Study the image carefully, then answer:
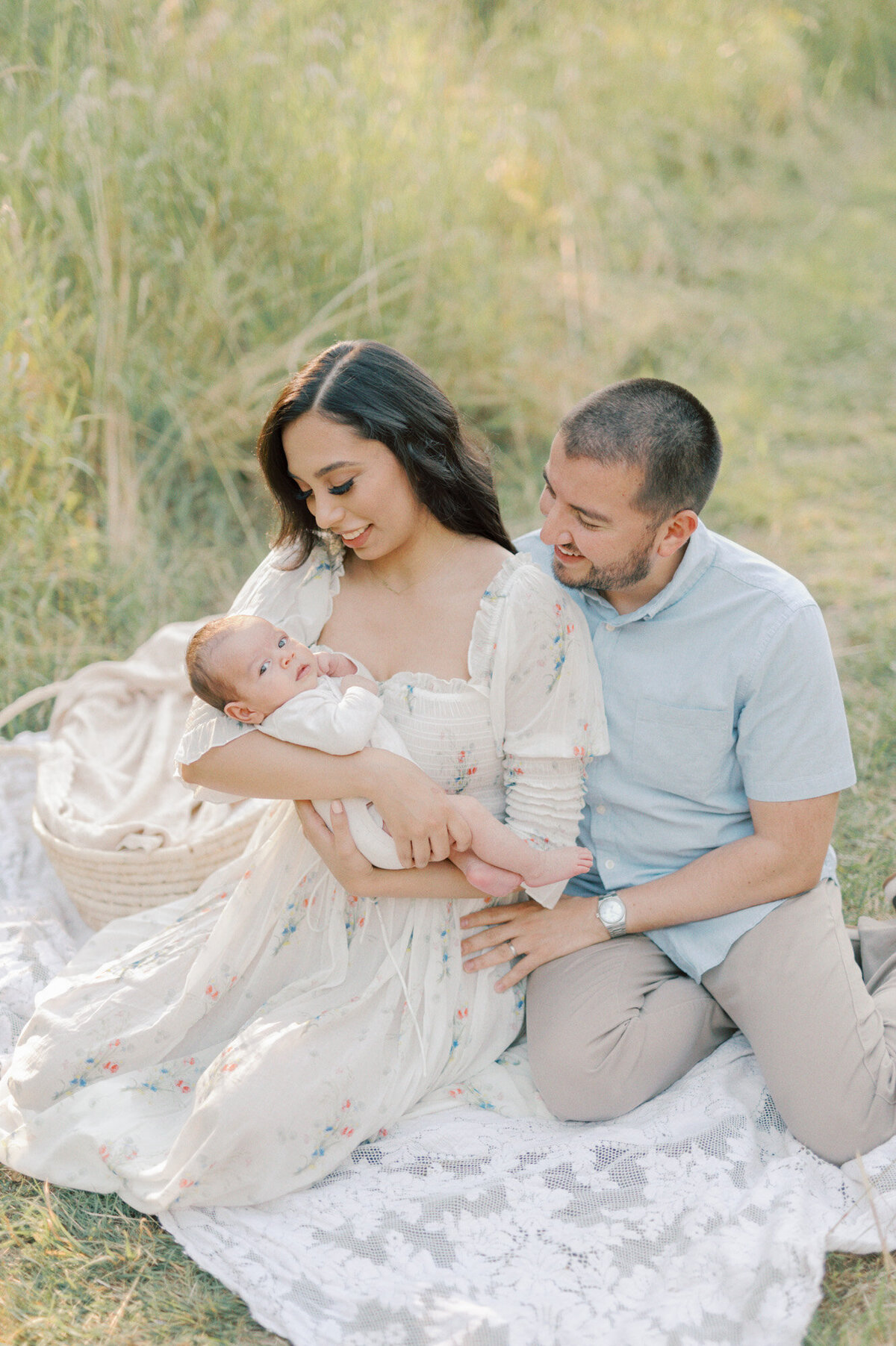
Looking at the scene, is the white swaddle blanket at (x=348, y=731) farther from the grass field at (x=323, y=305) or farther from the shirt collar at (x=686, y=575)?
the grass field at (x=323, y=305)

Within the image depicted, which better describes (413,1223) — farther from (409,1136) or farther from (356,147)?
(356,147)

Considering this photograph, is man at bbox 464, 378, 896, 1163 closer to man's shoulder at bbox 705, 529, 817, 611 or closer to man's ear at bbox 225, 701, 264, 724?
man's shoulder at bbox 705, 529, 817, 611

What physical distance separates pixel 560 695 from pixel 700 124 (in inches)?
281

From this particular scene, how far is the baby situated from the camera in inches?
89.6

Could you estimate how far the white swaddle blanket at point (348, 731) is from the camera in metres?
2.27

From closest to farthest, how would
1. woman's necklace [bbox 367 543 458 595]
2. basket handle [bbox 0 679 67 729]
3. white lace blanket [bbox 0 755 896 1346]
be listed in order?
white lace blanket [bbox 0 755 896 1346]
woman's necklace [bbox 367 543 458 595]
basket handle [bbox 0 679 67 729]

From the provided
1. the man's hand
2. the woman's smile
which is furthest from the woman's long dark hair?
the man's hand

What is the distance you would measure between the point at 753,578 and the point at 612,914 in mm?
777

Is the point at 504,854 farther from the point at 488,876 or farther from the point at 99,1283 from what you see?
the point at 99,1283

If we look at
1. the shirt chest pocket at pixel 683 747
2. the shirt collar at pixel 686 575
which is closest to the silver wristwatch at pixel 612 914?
the shirt chest pocket at pixel 683 747

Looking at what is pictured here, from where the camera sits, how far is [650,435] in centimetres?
226

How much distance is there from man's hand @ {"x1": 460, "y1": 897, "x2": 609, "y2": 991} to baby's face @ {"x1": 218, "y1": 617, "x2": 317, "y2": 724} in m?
0.64

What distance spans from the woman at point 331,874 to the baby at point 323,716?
0.04 meters

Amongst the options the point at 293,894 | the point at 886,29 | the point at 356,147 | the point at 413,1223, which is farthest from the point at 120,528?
the point at 886,29
